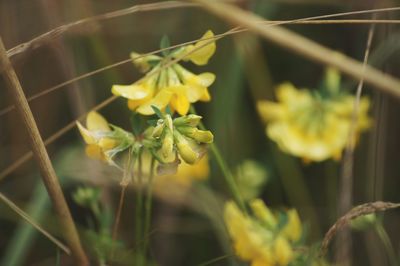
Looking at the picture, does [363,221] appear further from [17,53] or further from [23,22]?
[23,22]

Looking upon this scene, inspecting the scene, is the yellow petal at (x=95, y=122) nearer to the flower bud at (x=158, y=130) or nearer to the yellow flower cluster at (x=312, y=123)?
the flower bud at (x=158, y=130)

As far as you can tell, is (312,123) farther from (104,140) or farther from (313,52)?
(104,140)

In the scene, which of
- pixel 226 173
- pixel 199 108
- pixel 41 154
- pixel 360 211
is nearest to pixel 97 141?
pixel 41 154

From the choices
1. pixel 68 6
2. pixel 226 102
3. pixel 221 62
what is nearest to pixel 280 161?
pixel 226 102

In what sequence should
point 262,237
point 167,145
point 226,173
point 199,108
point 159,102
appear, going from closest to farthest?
point 167,145
point 159,102
point 226,173
point 262,237
point 199,108

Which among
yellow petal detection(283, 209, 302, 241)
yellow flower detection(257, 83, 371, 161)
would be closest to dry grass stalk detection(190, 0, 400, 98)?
yellow petal detection(283, 209, 302, 241)

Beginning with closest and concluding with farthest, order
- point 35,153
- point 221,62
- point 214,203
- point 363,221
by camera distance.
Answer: point 35,153 < point 363,221 < point 214,203 < point 221,62
